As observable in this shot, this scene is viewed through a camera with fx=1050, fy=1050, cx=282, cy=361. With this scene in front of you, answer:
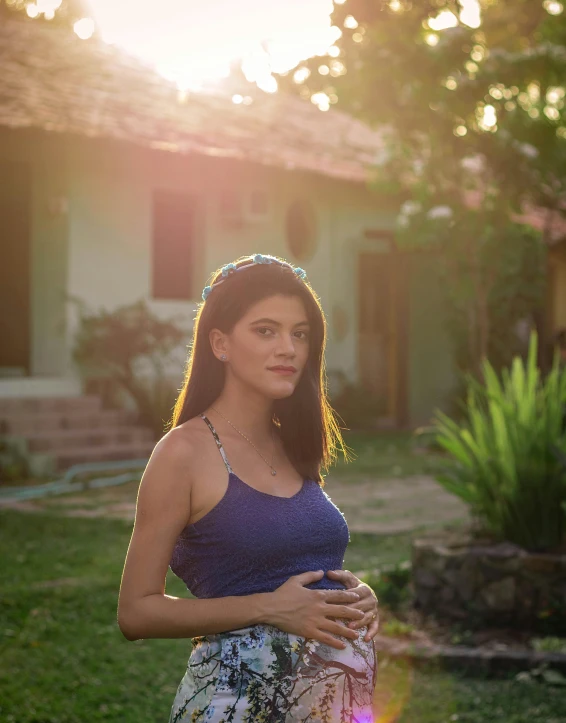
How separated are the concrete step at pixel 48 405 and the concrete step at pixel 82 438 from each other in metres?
0.30

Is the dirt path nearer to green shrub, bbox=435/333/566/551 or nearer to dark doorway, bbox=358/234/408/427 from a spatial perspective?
green shrub, bbox=435/333/566/551

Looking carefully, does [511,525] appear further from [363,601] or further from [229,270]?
[229,270]

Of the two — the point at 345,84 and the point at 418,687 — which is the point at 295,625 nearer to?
the point at 418,687

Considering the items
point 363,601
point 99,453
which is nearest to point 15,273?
point 99,453

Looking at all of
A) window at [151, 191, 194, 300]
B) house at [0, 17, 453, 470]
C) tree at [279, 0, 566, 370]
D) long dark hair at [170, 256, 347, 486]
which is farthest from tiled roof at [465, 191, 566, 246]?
long dark hair at [170, 256, 347, 486]

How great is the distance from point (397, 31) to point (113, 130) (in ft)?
20.8

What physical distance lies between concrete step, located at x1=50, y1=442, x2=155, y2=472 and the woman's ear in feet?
27.5

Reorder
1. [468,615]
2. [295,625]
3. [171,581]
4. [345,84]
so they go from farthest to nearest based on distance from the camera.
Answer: [345,84] → [171,581] → [468,615] → [295,625]

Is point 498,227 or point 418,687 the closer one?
point 418,687

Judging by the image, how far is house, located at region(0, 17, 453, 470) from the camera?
38.9ft

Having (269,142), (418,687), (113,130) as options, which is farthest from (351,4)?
(269,142)

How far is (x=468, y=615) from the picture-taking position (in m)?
5.29

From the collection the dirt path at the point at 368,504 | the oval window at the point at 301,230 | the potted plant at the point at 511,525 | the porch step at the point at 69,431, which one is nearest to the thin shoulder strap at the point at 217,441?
the potted plant at the point at 511,525

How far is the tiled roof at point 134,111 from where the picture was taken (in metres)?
11.4
